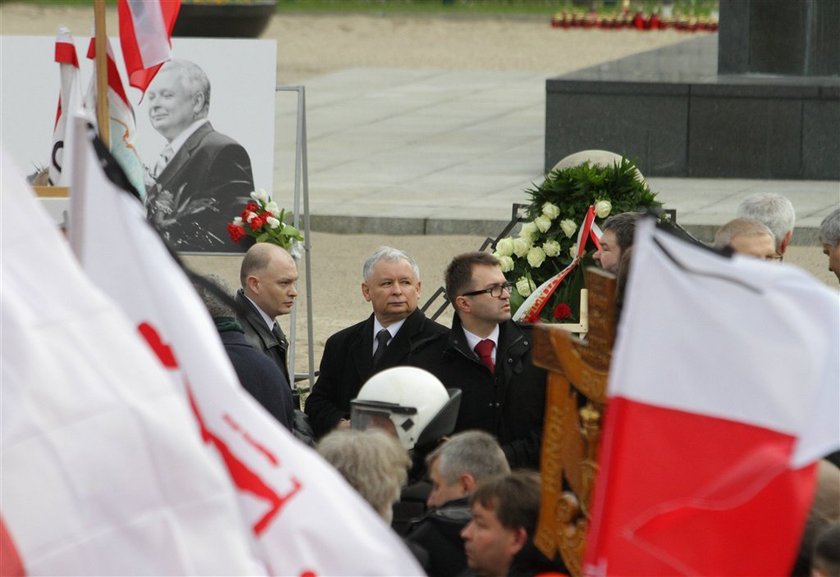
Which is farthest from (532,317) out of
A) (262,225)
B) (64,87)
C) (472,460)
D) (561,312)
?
(472,460)

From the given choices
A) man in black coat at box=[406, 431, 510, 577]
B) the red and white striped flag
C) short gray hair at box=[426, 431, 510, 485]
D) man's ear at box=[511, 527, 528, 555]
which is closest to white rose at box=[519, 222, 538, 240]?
the red and white striped flag

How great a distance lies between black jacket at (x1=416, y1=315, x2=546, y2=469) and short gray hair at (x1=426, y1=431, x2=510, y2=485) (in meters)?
1.16

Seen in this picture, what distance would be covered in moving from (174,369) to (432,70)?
81.3 ft

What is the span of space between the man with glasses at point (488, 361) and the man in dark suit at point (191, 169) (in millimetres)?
3142

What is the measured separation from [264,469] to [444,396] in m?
1.70

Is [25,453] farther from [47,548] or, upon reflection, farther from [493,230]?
[493,230]

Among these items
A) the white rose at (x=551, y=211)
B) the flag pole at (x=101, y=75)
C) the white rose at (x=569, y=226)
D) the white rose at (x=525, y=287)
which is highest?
the flag pole at (x=101, y=75)

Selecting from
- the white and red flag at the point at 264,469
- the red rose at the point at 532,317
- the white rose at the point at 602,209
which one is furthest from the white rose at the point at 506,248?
the white and red flag at the point at 264,469

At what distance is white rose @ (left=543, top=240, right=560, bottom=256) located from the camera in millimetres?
8633

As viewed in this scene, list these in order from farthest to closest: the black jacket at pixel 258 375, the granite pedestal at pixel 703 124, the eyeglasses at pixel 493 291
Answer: the granite pedestal at pixel 703 124 → the eyeglasses at pixel 493 291 → the black jacket at pixel 258 375

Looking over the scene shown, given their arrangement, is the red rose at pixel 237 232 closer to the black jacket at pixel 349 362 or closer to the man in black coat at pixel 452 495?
the black jacket at pixel 349 362

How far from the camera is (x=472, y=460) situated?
4965mm

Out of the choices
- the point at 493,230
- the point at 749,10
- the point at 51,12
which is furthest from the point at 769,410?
the point at 51,12

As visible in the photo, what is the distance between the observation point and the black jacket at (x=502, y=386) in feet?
20.8
